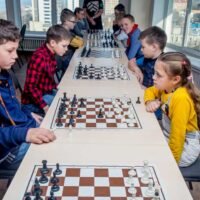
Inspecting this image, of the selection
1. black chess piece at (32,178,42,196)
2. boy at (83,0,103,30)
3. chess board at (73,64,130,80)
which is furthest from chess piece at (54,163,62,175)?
boy at (83,0,103,30)

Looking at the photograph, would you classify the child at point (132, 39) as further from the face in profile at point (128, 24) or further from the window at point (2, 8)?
the window at point (2, 8)

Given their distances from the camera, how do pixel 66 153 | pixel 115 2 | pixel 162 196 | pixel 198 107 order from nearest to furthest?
1. pixel 162 196
2. pixel 66 153
3. pixel 198 107
4. pixel 115 2

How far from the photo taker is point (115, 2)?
24.8ft

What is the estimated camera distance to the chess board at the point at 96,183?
44.1 inches

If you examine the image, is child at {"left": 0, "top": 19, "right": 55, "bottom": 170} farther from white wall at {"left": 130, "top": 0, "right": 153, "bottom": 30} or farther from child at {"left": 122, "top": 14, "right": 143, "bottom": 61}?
white wall at {"left": 130, "top": 0, "right": 153, "bottom": 30}

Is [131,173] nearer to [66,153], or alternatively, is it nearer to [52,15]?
[66,153]

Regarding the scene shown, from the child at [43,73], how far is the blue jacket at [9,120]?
0.54 m

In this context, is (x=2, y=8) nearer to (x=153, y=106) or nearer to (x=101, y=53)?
(x=101, y=53)

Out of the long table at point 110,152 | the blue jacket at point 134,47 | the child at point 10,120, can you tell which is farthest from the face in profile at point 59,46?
the blue jacket at point 134,47

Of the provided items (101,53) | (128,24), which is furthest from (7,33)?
(128,24)

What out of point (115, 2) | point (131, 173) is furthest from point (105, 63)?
point (115, 2)

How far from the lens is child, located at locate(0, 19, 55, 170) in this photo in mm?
1542

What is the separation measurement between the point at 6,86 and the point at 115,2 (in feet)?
20.4

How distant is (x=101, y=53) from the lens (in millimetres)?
3945
